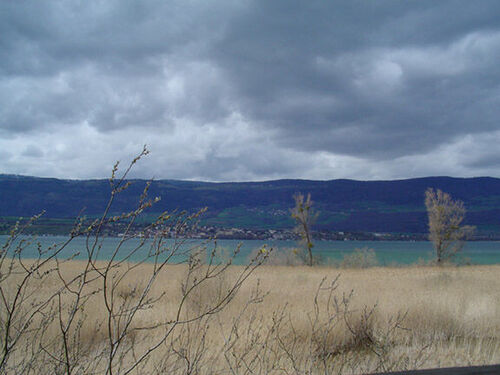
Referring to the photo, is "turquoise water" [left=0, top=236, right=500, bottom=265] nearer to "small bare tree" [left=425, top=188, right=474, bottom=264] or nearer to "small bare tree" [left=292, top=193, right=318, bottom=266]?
"small bare tree" [left=425, top=188, right=474, bottom=264]

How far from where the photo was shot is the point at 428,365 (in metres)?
7.02

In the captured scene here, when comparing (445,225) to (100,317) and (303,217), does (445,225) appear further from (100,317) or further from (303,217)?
(100,317)

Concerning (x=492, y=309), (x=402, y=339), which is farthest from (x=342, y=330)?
(x=492, y=309)

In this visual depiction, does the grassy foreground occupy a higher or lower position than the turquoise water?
higher

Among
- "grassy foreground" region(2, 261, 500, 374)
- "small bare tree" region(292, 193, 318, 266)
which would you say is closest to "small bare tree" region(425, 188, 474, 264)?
"small bare tree" region(292, 193, 318, 266)

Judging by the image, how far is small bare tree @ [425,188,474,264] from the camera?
38.9m

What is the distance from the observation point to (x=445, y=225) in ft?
129

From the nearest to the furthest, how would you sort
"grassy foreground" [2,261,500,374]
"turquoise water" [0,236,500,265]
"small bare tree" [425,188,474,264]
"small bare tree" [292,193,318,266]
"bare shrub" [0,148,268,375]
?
1. "bare shrub" [0,148,268,375]
2. "turquoise water" [0,236,500,265]
3. "grassy foreground" [2,261,500,374]
4. "small bare tree" [425,188,474,264]
5. "small bare tree" [292,193,318,266]

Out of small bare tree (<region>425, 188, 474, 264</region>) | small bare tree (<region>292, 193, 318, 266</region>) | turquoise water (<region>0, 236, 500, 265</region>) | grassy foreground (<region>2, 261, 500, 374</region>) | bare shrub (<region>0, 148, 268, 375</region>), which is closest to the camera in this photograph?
bare shrub (<region>0, 148, 268, 375</region>)

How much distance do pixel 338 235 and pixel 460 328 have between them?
553 feet

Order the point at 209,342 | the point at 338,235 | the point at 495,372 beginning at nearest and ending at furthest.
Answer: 1. the point at 495,372
2. the point at 209,342
3. the point at 338,235

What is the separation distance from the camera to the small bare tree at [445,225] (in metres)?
38.9

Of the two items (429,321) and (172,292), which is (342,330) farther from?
(172,292)

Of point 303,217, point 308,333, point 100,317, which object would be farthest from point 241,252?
point 308,333
